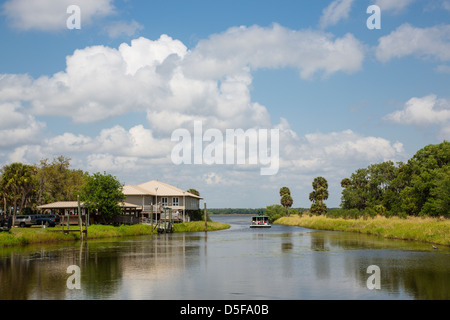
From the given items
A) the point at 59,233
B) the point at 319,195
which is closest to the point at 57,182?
the point at 59,233

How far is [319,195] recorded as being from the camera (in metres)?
127

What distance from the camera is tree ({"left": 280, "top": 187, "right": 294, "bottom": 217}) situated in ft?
480

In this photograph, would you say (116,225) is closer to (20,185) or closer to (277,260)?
(20,185)

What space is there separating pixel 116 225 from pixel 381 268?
4847cm

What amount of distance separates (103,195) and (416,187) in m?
46.9

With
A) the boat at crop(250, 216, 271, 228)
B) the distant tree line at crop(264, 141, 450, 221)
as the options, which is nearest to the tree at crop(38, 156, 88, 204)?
the boat at crop(250, 216, 271, 228)

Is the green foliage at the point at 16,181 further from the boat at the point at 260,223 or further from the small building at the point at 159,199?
the boat at the point at 260,223

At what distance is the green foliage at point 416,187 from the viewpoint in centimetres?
5991

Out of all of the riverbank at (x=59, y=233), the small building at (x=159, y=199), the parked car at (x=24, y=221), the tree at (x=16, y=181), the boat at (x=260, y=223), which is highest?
the tree at (x=16, y=181)

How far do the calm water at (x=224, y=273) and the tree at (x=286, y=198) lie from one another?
100412 millimetres

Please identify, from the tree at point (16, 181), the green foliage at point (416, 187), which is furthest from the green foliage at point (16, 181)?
the green foliage at point (416, 187)

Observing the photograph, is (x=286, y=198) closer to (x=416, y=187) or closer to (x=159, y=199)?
(x=159, y=199)
